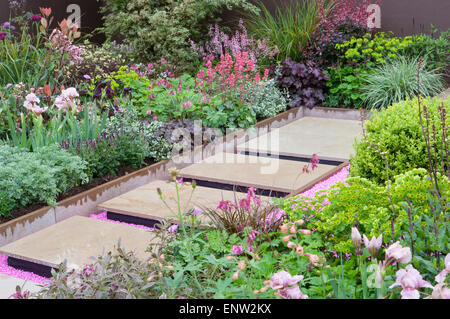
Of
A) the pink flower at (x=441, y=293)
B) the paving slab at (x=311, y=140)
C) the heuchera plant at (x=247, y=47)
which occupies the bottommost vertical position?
the paving slab at (x=311, y=140)

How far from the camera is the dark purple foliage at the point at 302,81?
26.4ft

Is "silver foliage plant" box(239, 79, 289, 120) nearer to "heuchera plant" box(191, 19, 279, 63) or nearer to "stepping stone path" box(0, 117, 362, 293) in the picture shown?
"stepping stone path" box(0, 117, 362, 293)

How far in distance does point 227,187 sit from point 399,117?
66.3 inches

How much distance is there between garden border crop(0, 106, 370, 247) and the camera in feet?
13.9

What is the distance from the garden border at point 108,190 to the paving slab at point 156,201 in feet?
0.38

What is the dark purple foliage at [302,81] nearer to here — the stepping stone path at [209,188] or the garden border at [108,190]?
the stepping stone path at [209,188]

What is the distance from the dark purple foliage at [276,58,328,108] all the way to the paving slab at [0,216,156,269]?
431 centimetres

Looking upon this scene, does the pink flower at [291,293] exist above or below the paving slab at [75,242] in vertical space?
above

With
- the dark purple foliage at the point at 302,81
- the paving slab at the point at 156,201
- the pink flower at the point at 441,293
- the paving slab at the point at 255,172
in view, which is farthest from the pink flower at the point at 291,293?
the dark purple foliage at the point at 302,81

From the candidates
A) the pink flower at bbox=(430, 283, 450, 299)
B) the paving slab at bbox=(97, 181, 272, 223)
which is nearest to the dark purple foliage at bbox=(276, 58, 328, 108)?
the paving slab at bbox=(97, 181, 272, 223)

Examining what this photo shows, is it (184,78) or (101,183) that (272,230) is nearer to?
(101,183)

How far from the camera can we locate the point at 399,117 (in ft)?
14.7

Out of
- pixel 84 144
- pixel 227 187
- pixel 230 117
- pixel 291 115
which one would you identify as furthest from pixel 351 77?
Answer: pixel 84 144

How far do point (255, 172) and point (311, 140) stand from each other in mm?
1467
